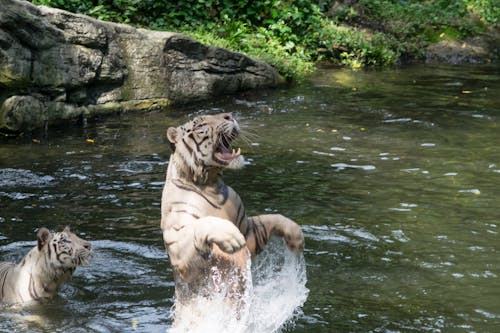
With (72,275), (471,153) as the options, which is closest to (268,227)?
(72,275)

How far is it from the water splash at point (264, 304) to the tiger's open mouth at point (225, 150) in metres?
0.67

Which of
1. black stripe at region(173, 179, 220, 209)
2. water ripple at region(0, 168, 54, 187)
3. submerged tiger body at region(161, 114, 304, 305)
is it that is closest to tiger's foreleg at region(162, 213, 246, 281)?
submerged tiger body at region(161, 114, 304, 305)

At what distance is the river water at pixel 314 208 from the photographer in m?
5.46

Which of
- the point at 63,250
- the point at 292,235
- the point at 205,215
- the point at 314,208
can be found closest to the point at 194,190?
the point at 205,215

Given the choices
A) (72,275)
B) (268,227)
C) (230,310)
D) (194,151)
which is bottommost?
(72,275)

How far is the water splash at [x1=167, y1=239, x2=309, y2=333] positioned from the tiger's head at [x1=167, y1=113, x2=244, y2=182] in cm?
65

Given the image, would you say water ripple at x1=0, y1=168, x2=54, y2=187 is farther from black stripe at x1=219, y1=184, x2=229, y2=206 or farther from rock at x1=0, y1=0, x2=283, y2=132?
black stripe at x1=219, y1=184, x2=229, y2=206

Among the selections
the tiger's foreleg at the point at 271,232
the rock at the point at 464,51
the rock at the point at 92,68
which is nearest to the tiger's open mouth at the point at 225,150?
the tiger's foreleg at the point at 271,232

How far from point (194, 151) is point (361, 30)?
1389cm

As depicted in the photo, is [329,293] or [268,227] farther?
[329,293]

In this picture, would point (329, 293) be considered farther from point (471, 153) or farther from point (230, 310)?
point (471, 153)

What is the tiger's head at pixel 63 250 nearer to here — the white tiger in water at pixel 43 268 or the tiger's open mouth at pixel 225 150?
the white tiger in water at pixel 43 268

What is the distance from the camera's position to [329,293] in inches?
230

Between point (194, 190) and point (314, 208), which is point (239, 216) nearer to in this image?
point (194, 190)
